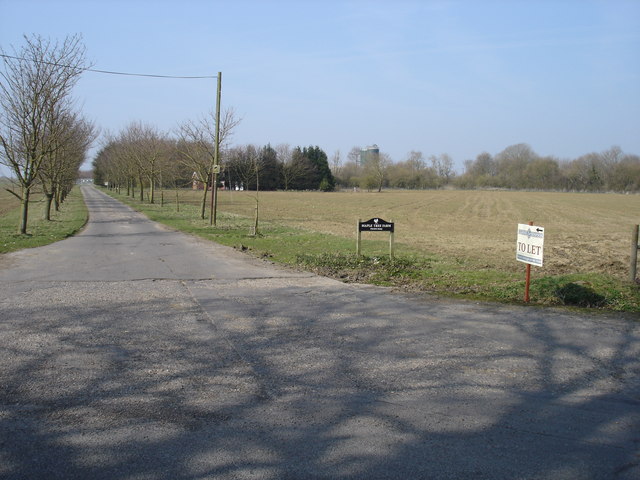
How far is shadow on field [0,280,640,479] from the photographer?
3863mm

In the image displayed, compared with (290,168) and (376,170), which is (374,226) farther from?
(376,170)

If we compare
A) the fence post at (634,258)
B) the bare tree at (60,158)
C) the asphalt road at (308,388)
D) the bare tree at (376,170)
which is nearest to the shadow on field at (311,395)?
the asphalt road at (308,388)

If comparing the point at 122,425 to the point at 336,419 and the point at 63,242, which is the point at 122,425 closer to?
the point at 336,419

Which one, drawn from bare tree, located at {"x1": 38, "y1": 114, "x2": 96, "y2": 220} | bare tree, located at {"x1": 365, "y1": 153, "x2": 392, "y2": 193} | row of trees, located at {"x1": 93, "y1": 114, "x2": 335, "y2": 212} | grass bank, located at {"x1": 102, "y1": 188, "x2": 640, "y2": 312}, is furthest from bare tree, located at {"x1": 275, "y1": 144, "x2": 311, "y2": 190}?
grass bank, located at {"x1": 102, "y1": 188, "x2": 640, "y2": 312}

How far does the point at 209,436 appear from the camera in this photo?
423 centimetres

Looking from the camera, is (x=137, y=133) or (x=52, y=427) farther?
(x=137, y=133)

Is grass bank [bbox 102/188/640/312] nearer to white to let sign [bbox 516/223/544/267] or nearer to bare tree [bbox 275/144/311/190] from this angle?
white to let sign [bbox 516/223/544/267]

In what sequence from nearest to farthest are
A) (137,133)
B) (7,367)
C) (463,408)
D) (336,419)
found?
1. (336,419)
2. (463,408)
3. (7,367)
4. (137,133)

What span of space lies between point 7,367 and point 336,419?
11.2ft

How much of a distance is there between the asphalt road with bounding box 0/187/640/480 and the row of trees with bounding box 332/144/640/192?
126717 millimetres

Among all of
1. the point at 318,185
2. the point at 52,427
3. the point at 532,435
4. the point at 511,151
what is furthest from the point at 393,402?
the point at 511,151

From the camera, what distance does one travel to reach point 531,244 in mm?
9578

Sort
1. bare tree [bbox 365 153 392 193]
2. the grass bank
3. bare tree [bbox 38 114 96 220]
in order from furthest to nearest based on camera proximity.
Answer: bare tree [bbox 365 153 392 193], bare tree [bbox 38 114 96 220], the grass bank

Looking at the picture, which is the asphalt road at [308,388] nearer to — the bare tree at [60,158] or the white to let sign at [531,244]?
the white to let sign at [531,244]
